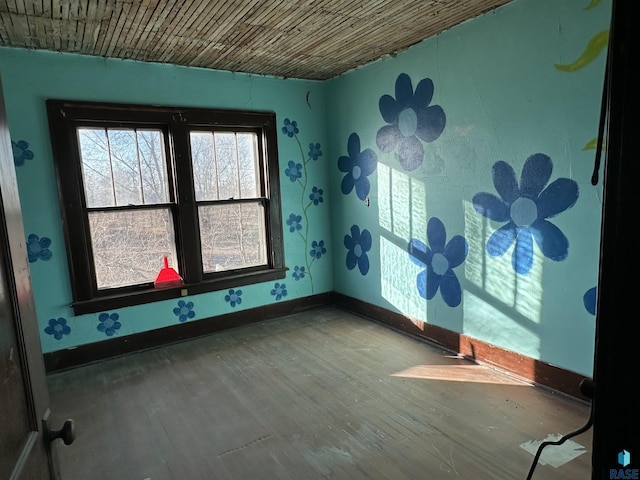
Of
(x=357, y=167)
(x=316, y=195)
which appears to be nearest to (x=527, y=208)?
(x=357, y=167)

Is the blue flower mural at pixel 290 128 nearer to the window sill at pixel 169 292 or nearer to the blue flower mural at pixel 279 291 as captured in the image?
the window sill at pixel 169 292

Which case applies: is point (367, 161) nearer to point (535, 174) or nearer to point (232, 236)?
point (232, 236)

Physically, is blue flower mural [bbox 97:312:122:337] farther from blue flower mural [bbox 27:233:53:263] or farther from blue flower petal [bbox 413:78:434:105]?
blue flower petal [bbox 413:78:434:105]

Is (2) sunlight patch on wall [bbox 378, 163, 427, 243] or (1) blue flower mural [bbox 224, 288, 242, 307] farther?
(1) blue flower mural [bbox 224, 288, 242, 307]

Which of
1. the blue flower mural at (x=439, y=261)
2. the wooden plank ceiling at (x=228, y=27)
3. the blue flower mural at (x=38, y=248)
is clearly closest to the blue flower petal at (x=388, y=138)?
the wooden plank ceiling at (x=228, y=27)

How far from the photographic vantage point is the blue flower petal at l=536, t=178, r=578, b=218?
2.37 m

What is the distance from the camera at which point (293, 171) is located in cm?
418

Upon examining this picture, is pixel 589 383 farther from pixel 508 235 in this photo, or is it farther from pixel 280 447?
pixel 508 235

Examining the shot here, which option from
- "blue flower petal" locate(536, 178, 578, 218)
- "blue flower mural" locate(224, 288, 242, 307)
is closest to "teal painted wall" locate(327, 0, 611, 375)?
"blue flower petal" locate(536, 178, 578, 218)

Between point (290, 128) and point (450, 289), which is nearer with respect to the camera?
point (450, 289)

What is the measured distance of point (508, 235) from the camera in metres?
2.72

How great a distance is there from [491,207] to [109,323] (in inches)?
126

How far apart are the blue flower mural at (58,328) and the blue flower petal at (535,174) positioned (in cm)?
360

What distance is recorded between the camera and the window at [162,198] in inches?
126
